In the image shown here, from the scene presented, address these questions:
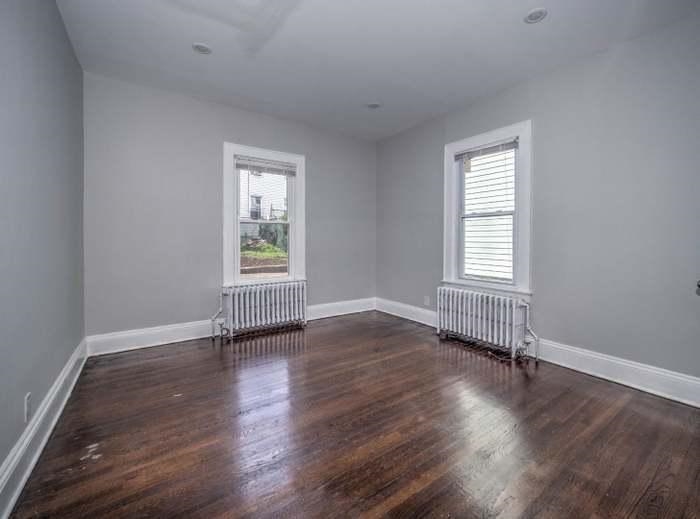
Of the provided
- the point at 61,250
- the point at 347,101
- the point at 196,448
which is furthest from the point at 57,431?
the point at 347,101

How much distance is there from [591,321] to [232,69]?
13.8 feet

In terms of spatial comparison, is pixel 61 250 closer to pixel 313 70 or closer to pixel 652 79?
pixel 313 70

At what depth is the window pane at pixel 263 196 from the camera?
440cm

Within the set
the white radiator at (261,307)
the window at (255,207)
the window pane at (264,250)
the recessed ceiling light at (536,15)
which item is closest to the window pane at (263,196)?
the window at (255,207)

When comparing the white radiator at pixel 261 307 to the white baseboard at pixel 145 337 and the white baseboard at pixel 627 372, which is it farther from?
the white baseboard at pixel 627 372

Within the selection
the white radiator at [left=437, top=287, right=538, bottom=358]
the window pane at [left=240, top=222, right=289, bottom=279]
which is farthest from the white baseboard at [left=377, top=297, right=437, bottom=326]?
the window pane at [left=240, top=222, right=289, bottom=279]

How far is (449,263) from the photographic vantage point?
14.5 ft

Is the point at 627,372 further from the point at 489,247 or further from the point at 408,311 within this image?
the point at 408,311

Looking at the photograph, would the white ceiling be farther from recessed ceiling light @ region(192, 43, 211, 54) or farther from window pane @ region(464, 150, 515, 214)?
window pane @ region(464, 150, 515, 214)

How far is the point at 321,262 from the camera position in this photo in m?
5.11

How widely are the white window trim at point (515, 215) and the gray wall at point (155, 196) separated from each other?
7.10 ft

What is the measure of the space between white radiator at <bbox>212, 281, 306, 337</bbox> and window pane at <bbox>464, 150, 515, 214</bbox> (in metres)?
2.53

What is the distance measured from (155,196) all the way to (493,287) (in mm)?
4005

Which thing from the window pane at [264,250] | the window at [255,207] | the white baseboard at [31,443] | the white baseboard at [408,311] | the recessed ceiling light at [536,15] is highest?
the recessed ceiling light at [536,15]
